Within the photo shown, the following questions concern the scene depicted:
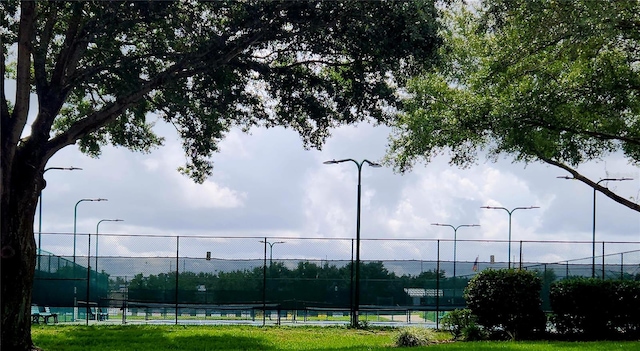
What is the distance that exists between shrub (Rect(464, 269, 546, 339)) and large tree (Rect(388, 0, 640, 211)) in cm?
351

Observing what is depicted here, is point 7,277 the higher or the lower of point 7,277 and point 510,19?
the lower

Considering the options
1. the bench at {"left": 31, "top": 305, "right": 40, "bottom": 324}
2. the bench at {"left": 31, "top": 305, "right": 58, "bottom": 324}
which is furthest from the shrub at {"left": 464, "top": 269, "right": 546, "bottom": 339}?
the bench at {"left": 31, "top": 305, "right": 58, "bottom": 324}

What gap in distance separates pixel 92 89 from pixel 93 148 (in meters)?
2.88

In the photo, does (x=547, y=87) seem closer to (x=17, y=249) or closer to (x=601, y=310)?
(x=601, y=310)

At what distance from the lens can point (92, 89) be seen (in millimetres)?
21922

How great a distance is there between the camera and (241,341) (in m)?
20.4

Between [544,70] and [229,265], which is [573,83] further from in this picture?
[229,265]

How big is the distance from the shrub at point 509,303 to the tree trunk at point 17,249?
11232 mm

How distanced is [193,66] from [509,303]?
400 inches

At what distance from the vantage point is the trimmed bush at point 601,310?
2152cm

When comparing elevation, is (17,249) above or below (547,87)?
below

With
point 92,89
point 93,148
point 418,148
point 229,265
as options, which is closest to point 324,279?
point 229,265

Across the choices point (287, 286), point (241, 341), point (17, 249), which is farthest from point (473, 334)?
point (287, 286)

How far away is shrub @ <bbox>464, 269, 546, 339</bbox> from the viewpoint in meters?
21.7
